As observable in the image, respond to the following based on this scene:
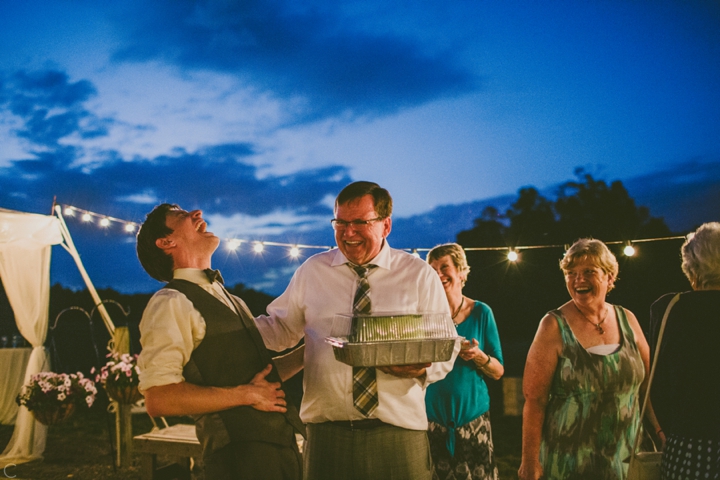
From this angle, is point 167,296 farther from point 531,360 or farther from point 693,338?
point 693,338

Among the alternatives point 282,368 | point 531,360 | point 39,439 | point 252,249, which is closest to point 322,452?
point 282,368

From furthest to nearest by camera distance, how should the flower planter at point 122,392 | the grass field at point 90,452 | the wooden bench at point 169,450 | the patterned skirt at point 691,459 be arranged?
the grass field at point 90,452 → the flower planter at point 122,392 → the wooden bench at point 169,450 → the patterned skirt at point 691,459

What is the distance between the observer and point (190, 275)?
203 centimetres

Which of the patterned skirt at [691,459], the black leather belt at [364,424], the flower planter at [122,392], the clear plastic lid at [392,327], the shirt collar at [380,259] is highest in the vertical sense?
the shirt collar at [380,259]

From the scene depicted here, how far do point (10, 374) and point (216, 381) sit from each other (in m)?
7.60

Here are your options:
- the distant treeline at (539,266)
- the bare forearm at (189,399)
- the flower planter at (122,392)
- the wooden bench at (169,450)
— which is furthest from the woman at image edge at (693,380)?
the distant treeline at (539,266)

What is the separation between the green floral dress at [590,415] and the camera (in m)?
2.47

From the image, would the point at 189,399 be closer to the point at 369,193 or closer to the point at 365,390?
the point at 365,390

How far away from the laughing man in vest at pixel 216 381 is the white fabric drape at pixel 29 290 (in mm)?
5549

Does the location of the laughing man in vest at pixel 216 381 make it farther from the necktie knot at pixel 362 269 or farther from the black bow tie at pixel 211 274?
the necktie knot at pixel 362 269

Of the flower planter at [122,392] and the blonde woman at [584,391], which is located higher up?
the blonde woman at [584,391]

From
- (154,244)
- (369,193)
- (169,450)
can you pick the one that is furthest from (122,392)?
(369,193)

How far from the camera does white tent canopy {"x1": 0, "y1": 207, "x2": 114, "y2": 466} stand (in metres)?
6.40

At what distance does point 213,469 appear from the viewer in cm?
185
